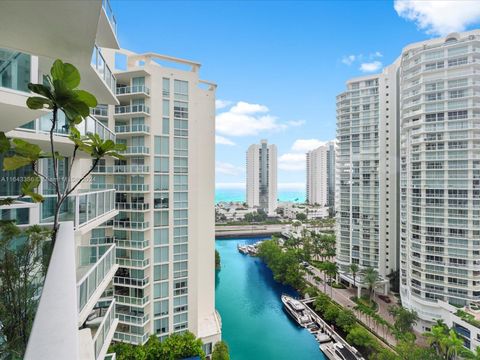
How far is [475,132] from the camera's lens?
468 inches

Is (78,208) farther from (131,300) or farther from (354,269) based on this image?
(354,269)

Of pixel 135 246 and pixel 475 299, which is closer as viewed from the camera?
pixel 135 246

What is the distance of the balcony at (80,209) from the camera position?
3.11 metres

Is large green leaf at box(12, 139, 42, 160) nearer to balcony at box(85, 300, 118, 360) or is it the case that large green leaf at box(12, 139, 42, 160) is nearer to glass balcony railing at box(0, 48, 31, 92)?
glass balcony railing at box(0, 48, 31, 92)

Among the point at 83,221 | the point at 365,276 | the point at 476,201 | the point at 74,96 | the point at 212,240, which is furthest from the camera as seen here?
the point at 365,276

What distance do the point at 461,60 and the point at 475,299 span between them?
11.1m

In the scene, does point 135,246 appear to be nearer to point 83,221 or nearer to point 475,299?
point 83,221

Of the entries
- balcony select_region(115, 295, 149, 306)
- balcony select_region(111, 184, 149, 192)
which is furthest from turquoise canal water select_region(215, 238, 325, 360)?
balcony select_region(111, 184, 149, 192)

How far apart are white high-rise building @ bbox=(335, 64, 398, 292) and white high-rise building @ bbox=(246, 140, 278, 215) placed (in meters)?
32.3

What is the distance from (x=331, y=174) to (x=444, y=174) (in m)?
41.0

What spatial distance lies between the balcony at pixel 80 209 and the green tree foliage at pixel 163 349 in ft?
21.0

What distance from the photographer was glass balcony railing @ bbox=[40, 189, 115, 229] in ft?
10.2

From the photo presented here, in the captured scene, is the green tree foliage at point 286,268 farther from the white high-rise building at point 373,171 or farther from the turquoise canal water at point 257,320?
the white high-rise building at point 373,171

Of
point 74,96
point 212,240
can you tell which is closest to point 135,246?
point 212,240
